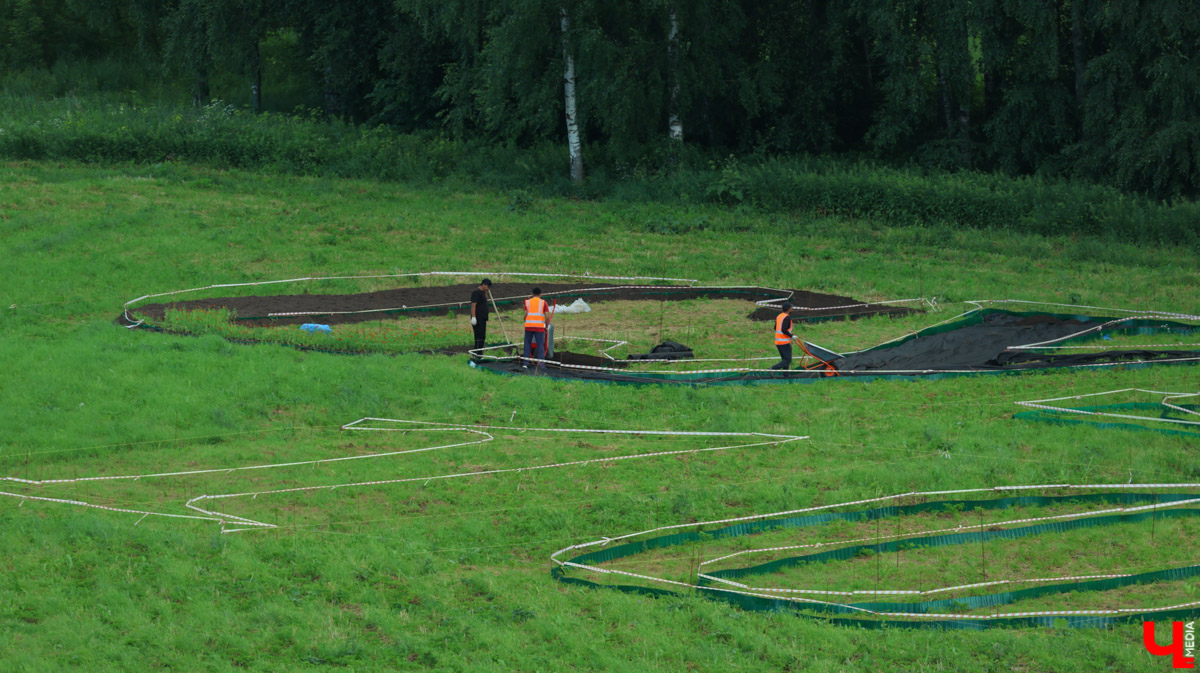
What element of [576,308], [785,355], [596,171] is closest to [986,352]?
[785,355]

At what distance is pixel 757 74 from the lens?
112 ft

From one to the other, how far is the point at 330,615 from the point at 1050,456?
27.7 feet

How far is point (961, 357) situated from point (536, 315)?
677 cm

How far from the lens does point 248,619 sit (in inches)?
344

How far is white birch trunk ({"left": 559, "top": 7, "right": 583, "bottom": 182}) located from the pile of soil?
11.1 meters

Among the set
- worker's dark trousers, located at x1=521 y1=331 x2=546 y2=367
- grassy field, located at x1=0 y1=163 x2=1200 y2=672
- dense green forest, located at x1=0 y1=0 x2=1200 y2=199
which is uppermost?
dense green forest, located at x1=0 y1=0 x2=1200 y2=199

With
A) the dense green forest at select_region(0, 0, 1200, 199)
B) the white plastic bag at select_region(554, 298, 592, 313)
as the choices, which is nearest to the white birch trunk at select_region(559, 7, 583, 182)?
the dense green forest at select_region(0, 0, 1200, 199)

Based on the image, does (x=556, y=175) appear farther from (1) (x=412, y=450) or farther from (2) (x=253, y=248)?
(1) (x=412, y=450)

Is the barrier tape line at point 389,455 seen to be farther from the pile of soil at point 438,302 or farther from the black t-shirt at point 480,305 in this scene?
the pile of soil at point 438,302

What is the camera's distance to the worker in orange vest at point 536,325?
16.3 meters

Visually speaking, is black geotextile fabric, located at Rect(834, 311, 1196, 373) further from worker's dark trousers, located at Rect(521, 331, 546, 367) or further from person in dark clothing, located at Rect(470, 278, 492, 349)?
person in dark clothing, located at Rect(470, 278, 492, 349)

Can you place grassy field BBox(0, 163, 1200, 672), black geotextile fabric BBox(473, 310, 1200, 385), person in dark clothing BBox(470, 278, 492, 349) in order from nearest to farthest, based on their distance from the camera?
grassy field BBox(0, 163, 1200, 672), black geotextile fabric BBox(473, 310, 1200, 385), person in dark clothing BBox(470, 278, 492, 349)

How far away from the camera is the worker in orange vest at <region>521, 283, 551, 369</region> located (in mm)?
16281

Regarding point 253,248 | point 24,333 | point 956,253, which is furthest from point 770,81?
point 24,333
